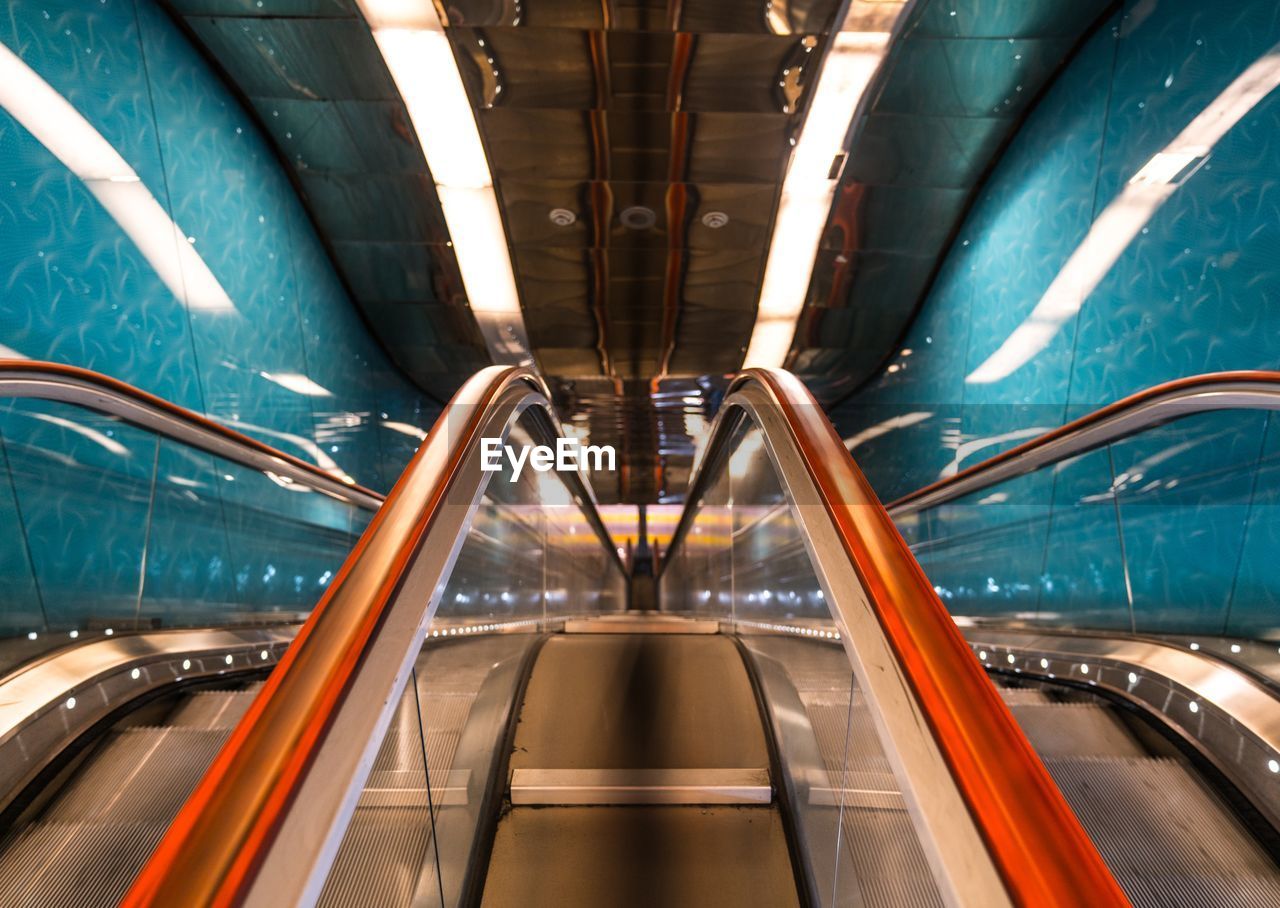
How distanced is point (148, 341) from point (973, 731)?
4991 millimetres

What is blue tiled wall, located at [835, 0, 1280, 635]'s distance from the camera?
3.15m

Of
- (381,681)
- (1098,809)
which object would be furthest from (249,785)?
(1098,809)

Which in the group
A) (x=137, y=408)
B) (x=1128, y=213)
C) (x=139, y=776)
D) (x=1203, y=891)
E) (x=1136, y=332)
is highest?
(x=1128, y=213)

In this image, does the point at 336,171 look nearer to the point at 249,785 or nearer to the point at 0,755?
the point at 0,755

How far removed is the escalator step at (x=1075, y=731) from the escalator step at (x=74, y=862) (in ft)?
8.34

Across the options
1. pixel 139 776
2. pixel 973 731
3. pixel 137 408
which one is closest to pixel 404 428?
pixel 137 408

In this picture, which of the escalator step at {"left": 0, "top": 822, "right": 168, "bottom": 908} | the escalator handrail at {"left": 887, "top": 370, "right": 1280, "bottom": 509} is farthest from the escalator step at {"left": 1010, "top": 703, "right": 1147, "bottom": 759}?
the escalator step at {"left": 0, "top": 822, "right": 168, "bottom": 908}

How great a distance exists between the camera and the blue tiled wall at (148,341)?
10.2ft

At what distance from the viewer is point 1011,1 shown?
4934mm

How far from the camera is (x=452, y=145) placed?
20.2 feet

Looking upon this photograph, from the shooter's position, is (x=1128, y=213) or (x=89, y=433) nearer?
(x=89, y=433)

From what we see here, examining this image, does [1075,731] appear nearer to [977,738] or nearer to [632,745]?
[632,745]

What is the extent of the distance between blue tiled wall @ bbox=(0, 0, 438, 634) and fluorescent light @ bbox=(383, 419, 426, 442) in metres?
2.82

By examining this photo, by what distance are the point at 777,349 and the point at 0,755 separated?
30.0 ft
